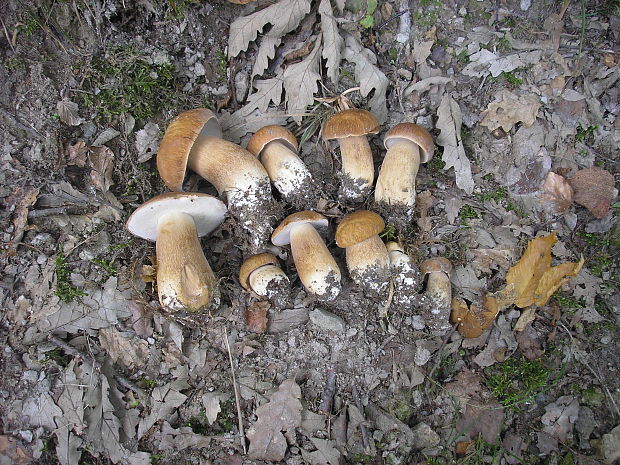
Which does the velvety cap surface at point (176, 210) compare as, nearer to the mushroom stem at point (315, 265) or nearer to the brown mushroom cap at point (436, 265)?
the mushroom stem at point (315, 265)

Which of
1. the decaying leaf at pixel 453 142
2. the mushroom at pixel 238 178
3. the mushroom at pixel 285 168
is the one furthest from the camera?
the decaying leaf at pixel 453 142

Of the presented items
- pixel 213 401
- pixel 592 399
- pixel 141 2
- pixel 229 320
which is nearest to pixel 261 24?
pixel 141 2

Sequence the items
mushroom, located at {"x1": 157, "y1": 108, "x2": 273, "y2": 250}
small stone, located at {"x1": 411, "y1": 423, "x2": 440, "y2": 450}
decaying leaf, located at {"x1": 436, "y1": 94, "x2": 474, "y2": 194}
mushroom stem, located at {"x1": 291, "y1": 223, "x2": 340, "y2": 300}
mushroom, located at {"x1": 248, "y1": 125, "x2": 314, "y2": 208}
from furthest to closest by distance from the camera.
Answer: decaying leaf, located at {"x1": 436, "y1": 94, "x2": 474, "y2": 194} < mushroom, located at {"x1": 248, "y1": 125, "x2": 314, "y2": 208} < mushroom, located at {"x1": 157, "y1": 108, "x2": 273, "y2": 250} < mushroom stem, located at {"x1": 291, "y1": 223, "x2": 340, "y2": 300} < small stone, located at {"x1": 411, "y1": 423, "x2": 440, "y2": 450}

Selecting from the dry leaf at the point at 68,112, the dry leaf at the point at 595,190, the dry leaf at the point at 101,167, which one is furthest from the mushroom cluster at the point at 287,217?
the dry leaf at the point at 595,190

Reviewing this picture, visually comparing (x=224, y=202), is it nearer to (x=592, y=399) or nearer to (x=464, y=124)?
(x=464, y=124)

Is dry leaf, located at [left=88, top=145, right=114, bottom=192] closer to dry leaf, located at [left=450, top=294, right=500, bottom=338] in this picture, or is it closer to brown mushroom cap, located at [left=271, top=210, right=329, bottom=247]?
brown mushroom cap, located at [left=271, top=210, right=329, bottom=247]

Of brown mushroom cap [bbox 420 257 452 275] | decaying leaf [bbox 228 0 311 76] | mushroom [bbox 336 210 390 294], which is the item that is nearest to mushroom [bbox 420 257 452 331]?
brown mushroom cap [bbox 420 257 452 275]
